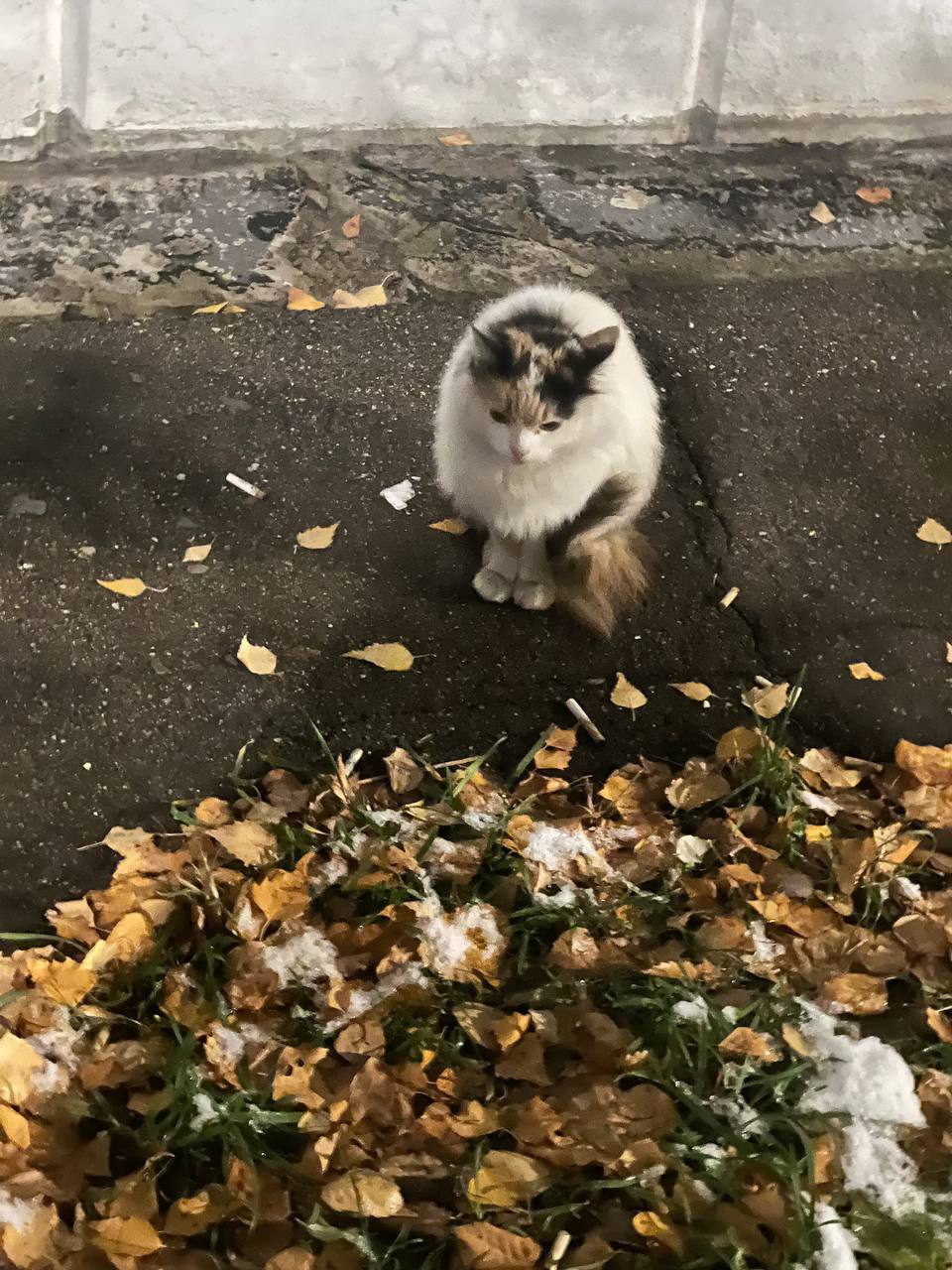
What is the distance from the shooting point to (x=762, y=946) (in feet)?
7.48

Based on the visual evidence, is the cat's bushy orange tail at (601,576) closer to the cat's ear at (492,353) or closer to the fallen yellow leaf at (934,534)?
the cat's ear at (492,353)

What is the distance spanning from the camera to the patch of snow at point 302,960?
216 cm

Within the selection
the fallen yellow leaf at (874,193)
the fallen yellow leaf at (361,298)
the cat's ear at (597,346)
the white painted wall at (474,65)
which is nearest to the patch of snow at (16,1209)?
the cat's ear at (597,346)

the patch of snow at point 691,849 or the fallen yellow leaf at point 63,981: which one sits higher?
the patch of snow at point 691,849

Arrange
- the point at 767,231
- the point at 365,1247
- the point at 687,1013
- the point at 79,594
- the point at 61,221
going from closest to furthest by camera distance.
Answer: the point at 365,1247, the point at 687,1013, the point at 79,594, the point at 61,221, the point at 767,231

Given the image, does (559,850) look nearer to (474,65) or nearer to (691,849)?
(691,849)

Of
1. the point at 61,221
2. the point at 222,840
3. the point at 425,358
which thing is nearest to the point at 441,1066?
the point at 222,840

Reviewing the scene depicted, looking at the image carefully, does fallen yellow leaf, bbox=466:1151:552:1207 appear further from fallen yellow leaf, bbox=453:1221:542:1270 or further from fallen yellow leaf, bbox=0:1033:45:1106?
fallen yellow leaf, bbox=0:1033:45:1106

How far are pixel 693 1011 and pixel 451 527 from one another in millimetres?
1557

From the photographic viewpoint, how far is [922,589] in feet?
10.0

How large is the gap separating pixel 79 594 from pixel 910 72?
461 cm

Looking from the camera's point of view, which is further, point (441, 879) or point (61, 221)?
point (61, 221)

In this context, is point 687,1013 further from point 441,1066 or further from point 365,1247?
point 365,1247

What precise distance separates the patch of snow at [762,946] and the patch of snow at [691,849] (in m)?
0.19
